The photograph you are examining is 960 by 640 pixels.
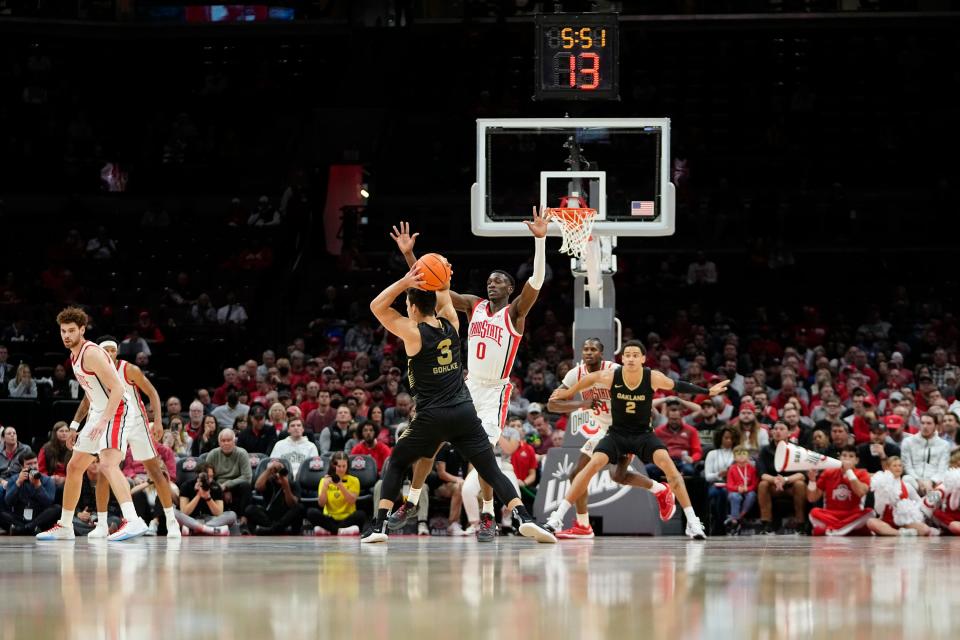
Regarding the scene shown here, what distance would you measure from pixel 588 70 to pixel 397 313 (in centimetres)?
644

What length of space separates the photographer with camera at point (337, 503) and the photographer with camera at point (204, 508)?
0.99 m

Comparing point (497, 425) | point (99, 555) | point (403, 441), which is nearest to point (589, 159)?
point (497, 425)

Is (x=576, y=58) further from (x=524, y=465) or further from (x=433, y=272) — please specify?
(x=433, y=272)

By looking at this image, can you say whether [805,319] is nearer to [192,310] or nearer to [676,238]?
[676,238]

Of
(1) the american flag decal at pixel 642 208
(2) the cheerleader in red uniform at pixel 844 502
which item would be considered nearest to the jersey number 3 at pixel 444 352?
(1) the american flag decal at pixel 642 208

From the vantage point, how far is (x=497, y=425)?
1174 centimetres

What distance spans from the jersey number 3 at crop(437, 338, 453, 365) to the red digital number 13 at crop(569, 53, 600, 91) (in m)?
5.83

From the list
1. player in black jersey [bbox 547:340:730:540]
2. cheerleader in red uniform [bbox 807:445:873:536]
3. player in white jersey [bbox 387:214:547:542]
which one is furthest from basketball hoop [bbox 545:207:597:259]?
cheerleader in red uniform [bbox 807:445:873:536]

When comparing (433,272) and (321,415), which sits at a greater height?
(433,272)

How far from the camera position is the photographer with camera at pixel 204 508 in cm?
1568

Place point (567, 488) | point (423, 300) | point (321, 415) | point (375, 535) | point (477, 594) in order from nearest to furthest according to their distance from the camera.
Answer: point (477, 594), point (423, 300), point (375, 535), point (567, 488), point (321, 415)

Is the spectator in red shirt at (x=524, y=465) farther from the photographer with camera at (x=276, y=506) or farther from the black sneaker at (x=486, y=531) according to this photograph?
the black sneaker at (x=486, y=531)

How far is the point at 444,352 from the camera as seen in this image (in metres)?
9.93

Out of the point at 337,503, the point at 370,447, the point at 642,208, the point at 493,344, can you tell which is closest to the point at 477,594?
the point at 493,344
